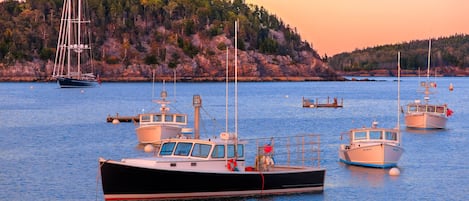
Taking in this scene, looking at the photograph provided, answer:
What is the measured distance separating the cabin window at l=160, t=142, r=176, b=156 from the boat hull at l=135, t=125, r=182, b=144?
21.9m

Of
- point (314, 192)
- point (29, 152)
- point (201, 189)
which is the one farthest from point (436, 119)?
point (201, 189)

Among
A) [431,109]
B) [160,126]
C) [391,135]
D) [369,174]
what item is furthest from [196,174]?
[431,109]

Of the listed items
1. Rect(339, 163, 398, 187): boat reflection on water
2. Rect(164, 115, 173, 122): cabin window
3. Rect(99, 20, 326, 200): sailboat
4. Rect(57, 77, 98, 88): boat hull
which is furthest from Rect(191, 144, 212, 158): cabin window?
Rect(57, 77, 98, 88): boat hull

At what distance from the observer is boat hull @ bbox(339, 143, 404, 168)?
49219mm

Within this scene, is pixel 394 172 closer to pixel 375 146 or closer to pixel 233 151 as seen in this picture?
pixel 375 146

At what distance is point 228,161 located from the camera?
37094mm

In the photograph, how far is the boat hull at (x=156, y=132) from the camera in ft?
198

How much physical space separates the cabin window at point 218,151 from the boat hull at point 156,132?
22615mm

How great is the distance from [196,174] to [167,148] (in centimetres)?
203

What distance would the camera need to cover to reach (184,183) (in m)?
36.4

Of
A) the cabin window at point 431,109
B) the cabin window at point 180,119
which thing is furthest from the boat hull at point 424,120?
the cabin window at point 180,119

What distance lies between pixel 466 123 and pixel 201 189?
63.3m

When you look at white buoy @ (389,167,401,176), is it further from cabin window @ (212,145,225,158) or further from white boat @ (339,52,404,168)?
cabin window @ (212,145,225,158)

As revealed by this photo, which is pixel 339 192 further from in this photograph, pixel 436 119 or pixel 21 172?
pixel 436 119
